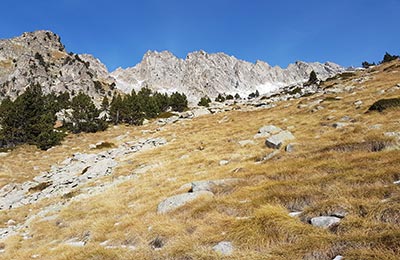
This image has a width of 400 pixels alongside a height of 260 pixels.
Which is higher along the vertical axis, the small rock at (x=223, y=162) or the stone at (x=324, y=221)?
the small rock at (x=223, y=162)

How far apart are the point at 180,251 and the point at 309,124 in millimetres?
21170

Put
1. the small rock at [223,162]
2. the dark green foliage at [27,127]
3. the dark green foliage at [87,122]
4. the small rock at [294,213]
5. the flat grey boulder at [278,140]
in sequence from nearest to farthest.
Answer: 1. the small rock at [294,213]
2. the small rock at [223,162]
3. the flat grey boulder at [278,140]
4. the dark green foliage at [27,127]
5. the dark green foliage at [87,122]

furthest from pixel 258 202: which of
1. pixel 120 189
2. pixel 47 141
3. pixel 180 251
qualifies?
pixel 47 141

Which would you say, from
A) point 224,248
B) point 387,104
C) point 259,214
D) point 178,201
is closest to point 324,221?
point 259,214

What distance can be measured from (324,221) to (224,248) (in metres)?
2.71

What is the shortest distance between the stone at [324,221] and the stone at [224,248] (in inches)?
90.0

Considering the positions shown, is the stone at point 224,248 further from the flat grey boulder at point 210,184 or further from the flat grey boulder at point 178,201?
the flat grey boulder at point 210,184

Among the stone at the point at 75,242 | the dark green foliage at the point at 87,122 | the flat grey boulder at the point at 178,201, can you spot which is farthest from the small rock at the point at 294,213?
the dark green foliage at the point at 87,122

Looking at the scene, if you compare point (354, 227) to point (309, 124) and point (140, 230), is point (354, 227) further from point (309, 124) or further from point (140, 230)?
point (309, 124)

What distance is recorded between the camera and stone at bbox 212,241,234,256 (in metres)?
7.39

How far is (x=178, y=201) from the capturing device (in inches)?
485

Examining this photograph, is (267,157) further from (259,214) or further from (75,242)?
(75,242)

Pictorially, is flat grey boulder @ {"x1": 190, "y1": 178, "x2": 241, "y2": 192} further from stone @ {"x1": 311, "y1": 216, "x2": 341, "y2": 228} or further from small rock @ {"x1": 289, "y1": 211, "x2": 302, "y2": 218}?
stone @ {"x1": 311, "y1": 216, "x2": 341, "y2": 228}

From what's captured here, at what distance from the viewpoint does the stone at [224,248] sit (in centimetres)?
739
